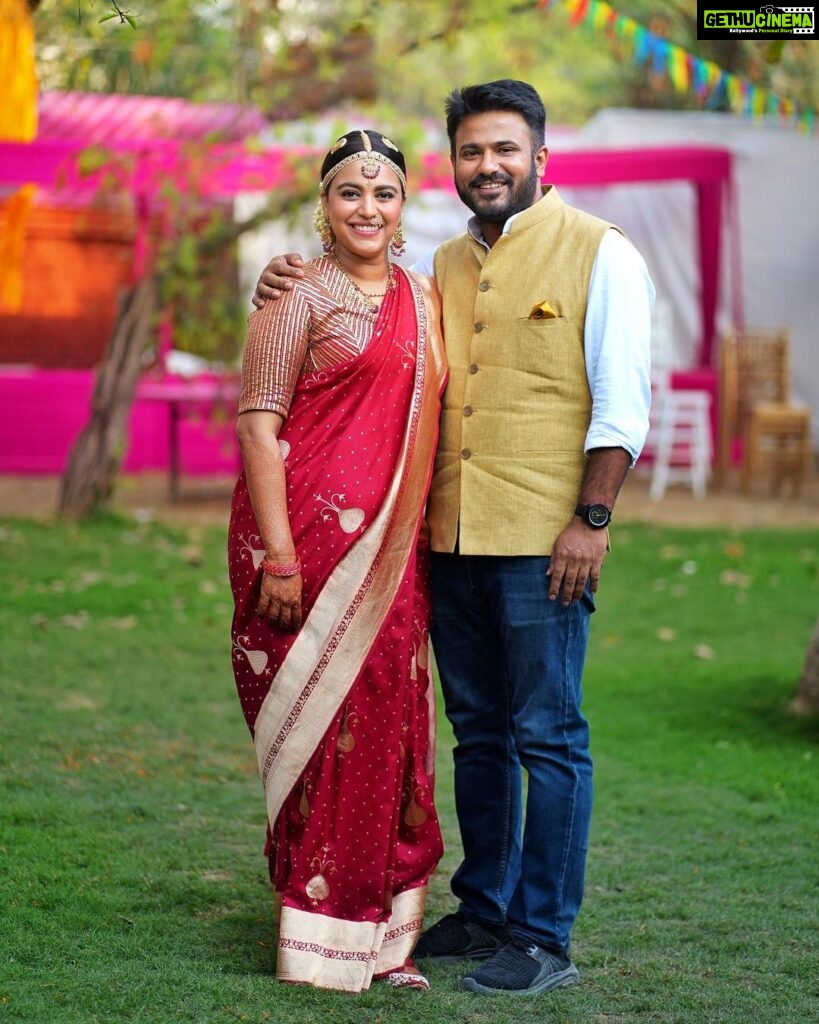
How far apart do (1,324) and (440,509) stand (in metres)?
11.0

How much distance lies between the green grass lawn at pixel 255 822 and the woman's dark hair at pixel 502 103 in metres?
1.93

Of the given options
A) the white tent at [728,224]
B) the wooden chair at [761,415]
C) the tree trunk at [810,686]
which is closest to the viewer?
the tree trunk at [810,686]

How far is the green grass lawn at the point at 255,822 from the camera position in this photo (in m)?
3.07

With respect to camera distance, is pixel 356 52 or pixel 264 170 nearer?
pixel 264 170

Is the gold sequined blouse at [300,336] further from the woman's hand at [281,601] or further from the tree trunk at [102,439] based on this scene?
the tree trunk at [102,439]

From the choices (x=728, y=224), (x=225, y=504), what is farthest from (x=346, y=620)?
(x=728, y=224)

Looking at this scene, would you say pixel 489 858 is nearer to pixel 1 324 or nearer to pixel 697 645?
pixel 697 645

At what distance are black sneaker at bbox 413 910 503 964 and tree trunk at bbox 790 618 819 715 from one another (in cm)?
243

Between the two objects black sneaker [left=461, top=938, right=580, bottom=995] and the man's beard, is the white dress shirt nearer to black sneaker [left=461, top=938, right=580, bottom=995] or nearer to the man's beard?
the man's beard

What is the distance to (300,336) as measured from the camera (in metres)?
3.10

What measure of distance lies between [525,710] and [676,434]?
9.68 meters

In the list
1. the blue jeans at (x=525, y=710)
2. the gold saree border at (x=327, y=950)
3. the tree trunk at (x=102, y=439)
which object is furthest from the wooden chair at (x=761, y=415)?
the gold saree border at (x=327, y=950)

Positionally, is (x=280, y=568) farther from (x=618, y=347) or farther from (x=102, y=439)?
(x=102, y=439)

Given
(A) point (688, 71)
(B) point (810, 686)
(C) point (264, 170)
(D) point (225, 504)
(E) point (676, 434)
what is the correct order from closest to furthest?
(B) point (810, 686) < (A) point (688, 71) < (C) point (264, 170) < (D) point (225, 504) < (E) point (676, 434)
